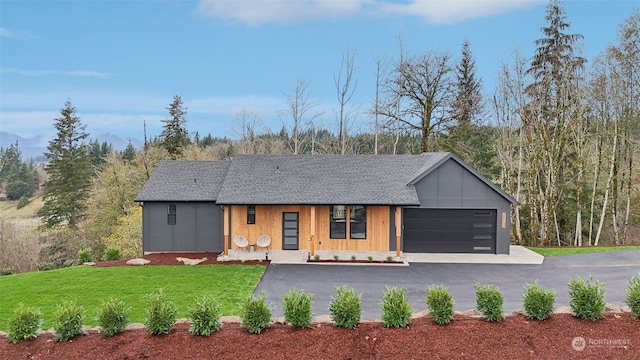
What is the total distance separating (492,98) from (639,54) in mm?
6512

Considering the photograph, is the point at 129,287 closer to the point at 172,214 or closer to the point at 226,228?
the point at 226,228

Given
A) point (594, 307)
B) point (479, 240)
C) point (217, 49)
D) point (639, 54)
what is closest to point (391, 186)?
point (479, 240)

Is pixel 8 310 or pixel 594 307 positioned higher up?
pixel 594 307

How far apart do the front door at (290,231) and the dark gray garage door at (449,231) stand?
4.42 metres

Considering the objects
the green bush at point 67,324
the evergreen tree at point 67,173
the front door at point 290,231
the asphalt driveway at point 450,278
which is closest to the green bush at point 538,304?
the asphalt driveway at point 450,278

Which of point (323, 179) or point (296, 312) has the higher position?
point (323, 179)

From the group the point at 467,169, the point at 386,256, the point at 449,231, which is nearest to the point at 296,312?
the point at 386,256

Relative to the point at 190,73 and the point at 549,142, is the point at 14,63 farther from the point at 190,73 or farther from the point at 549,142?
the point at 549,142

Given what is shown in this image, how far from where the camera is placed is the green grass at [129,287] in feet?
29.8

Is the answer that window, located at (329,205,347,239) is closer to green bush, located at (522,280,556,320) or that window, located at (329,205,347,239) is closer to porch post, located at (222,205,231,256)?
porch post, located at (222,205,231,256)

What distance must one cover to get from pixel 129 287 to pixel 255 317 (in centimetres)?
591

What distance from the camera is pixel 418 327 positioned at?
6.73m

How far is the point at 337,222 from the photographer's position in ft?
51.0

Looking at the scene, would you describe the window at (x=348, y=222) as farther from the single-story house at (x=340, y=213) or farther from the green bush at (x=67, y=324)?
the green bush at (x=67, y=324)
